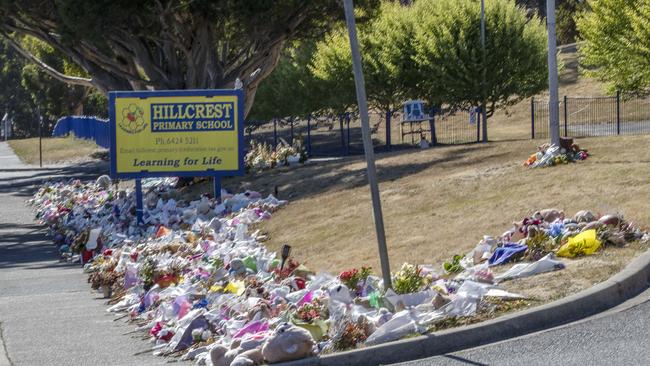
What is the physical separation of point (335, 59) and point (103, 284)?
2866 cm

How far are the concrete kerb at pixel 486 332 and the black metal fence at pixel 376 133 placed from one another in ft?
Result: 104

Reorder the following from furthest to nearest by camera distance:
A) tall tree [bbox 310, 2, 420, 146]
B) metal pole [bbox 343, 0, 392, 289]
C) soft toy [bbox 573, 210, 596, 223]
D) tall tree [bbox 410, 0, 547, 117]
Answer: tall tree [bbox 310, 2, 420, 146], tall tree [bbox 410, 0, 547, 117], soft toy [bbox 573, 210, 596, 223], metal pole [bbox 343, 0, 392, 289]

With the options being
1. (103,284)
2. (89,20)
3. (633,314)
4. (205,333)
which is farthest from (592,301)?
(89,20)

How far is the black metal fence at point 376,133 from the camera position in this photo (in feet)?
150

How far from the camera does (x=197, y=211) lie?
79.2ft

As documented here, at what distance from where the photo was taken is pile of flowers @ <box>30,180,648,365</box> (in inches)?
396

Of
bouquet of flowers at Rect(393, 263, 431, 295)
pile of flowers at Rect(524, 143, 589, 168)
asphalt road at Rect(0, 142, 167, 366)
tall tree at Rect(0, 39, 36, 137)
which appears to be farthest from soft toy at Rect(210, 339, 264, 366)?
tall tree at Rect(0, 39, 36, 137)

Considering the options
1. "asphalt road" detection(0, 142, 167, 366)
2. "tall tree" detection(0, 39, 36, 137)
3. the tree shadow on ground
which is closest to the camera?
"asphalt road" detection(0, 142, 167, 366)

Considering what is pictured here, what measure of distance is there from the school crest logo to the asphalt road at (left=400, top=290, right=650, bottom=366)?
16590 millimetres

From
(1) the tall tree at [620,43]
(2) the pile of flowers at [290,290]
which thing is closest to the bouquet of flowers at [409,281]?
(2) the pile of flowers at [290,290]

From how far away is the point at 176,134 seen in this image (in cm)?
2508

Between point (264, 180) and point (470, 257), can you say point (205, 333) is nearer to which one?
point (470, 257)

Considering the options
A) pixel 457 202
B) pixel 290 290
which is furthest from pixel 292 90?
pixel 290 290

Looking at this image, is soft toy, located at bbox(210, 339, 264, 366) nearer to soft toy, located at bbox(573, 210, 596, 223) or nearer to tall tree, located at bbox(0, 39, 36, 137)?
soft toy, located at bbox(573, 210, 596, 223)
